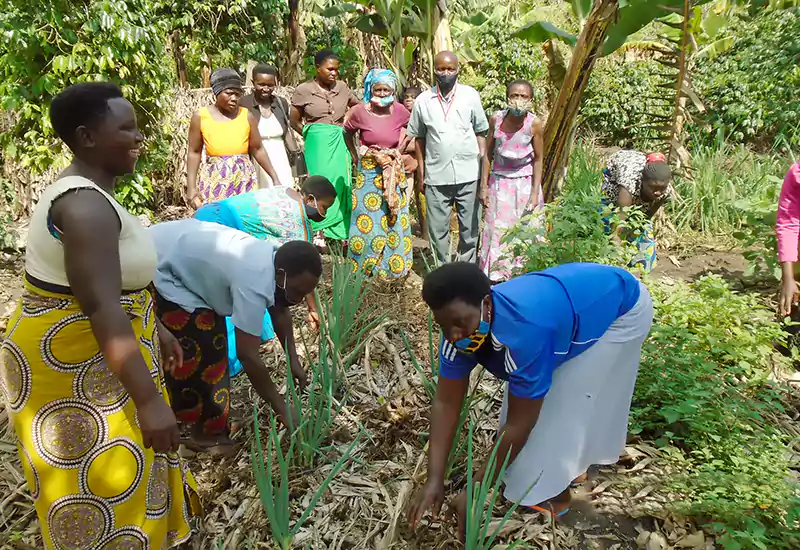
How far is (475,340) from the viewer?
6.00ft

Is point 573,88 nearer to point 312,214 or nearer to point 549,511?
point 312,214

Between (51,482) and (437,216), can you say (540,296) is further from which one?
(437,216)

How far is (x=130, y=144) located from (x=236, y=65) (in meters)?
11.7

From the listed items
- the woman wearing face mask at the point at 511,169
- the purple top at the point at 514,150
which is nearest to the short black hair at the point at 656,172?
the woman wearing face mask at the point at 511,169

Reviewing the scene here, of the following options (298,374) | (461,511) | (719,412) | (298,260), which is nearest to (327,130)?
(298,374)

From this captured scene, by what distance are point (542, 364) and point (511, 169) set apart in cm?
288

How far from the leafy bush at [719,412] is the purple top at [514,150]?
4.84ft

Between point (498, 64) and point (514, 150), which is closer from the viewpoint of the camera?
point (514, 150)

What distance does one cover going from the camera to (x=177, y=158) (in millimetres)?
6934

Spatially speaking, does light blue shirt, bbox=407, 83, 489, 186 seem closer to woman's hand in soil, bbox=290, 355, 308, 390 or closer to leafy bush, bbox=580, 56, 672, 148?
woman's hand in soil, bbox=290, 355, 308, 390

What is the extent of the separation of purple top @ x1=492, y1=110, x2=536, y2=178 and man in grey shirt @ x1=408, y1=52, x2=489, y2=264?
0.15 m

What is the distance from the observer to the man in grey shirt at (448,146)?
4453mm

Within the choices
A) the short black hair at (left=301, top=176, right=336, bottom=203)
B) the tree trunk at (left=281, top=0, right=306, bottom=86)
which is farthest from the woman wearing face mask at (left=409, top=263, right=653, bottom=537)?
the tree trunk at (left=281, top=0, right=306, bottom=86)

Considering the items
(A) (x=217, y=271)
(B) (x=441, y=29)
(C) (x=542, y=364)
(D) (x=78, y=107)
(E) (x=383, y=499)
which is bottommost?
(E) (x=383, y=499)
